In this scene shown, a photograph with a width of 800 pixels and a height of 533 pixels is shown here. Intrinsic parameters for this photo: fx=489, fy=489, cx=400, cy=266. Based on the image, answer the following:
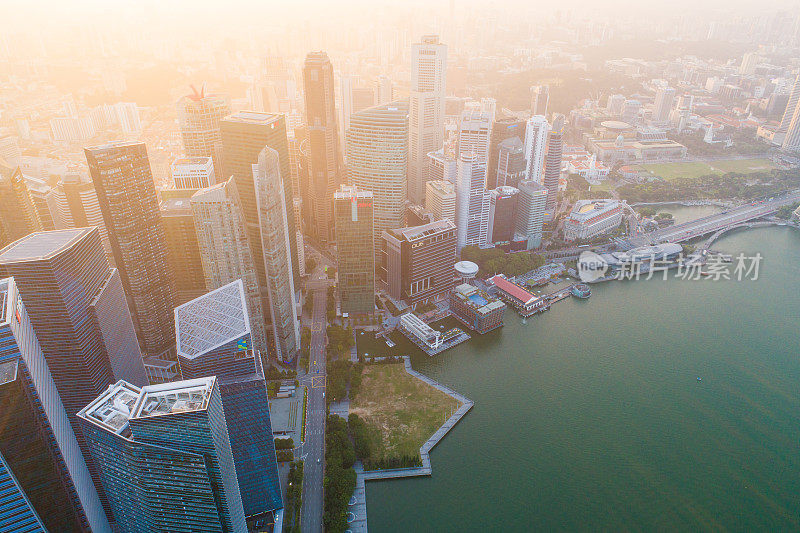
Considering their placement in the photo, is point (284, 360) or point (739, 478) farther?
point (284, 360)

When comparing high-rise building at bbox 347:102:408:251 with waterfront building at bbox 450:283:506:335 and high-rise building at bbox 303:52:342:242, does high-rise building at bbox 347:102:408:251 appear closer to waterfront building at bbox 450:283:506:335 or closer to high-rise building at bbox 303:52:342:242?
high-rise building at bbox 303:52:342:242

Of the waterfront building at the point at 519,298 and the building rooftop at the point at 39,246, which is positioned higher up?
the building rooftop at the point at 39,246

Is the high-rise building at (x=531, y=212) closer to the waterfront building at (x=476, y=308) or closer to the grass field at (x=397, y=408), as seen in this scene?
the waterfront building at (x=476, y=308)

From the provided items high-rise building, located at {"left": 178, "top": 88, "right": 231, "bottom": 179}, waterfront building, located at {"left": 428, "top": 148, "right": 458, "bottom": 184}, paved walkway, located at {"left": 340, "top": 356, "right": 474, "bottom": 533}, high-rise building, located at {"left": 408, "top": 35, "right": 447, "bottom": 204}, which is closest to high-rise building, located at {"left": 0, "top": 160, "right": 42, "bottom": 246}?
high-rise building, located at {"left": 178, "top": 88, "right": 231, "bottom": 179}

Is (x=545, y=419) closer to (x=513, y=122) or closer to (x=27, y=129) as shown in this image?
(x=513, y=122)

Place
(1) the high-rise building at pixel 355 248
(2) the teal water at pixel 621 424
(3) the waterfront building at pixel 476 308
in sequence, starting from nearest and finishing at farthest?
(2) the teal water at pixel 621 424 < (1) the high-rise building at pixel 355 248 < (3) the waterfront building at pixel 476 308

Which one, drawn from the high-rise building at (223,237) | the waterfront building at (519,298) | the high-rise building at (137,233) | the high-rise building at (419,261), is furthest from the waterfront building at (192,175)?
the waterfront building at (519,298)

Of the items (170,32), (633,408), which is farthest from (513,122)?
→ (170,32)
